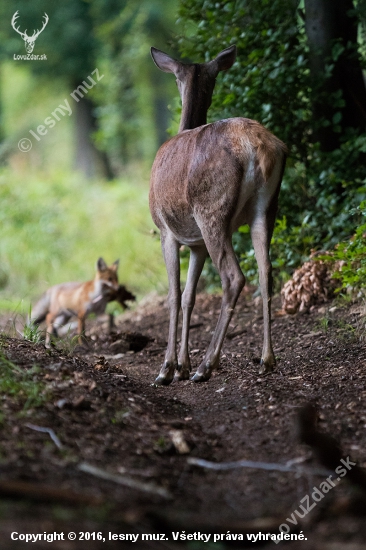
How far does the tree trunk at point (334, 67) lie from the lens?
805 centimetres

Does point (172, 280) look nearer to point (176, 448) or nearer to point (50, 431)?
point (176, 448)

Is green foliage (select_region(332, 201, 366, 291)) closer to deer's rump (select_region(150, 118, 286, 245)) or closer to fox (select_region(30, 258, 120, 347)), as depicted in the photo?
deer's rump (select_region(150, 118, 286, 245))

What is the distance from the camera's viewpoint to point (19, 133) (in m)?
30.0

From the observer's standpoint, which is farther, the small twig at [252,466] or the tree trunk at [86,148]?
the tree trunk at [86,148]

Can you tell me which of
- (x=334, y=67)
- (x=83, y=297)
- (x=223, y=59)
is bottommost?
(x=83, y=297)

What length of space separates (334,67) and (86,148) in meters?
18.3

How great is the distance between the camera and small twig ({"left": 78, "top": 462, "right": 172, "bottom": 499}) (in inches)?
123

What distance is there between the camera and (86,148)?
25.6 m

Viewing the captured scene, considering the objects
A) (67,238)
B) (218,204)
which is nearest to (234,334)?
(218,204)

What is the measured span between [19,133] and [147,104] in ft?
19.8

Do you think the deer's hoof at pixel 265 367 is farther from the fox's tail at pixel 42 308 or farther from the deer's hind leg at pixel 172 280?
the fox's tail at pixel 42 308

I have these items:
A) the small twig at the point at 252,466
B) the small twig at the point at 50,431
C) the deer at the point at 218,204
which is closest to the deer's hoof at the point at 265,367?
the deer at the point at 218,204

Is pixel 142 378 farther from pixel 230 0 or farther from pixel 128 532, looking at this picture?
pixel 230 0

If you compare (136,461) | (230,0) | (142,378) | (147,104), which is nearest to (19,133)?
(147,104)
